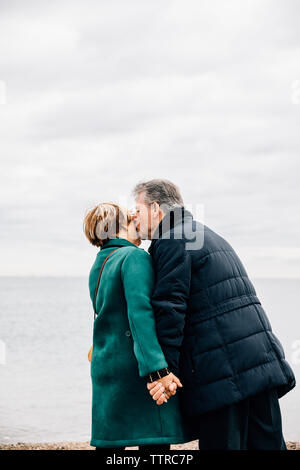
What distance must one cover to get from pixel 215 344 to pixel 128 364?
541 millimetres

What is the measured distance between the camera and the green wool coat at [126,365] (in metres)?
2.99

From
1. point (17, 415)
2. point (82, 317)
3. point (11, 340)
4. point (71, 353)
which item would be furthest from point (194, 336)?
point (82, 317)

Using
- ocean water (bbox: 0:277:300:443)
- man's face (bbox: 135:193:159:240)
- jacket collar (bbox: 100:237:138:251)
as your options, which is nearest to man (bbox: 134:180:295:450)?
man's face (bbox: 135:193:159:240)

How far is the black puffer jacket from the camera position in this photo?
2.91 metres

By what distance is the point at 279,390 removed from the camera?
10.4 ft

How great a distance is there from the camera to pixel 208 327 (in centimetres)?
297

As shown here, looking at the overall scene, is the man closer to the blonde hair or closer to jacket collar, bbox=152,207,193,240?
jacket collar, bbox=152,207,193,240

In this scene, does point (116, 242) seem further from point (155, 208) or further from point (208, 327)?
point (208, 327)

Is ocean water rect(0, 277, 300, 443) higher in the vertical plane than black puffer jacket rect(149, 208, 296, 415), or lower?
higher

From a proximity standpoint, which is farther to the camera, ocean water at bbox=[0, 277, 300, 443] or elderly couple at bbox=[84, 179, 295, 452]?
ocean water at bbox=[0, 277, 300, 443]

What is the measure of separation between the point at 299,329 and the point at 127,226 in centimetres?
3762

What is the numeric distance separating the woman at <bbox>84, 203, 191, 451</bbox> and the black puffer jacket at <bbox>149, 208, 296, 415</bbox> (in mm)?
87

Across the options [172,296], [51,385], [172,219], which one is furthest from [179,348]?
[51,385]
